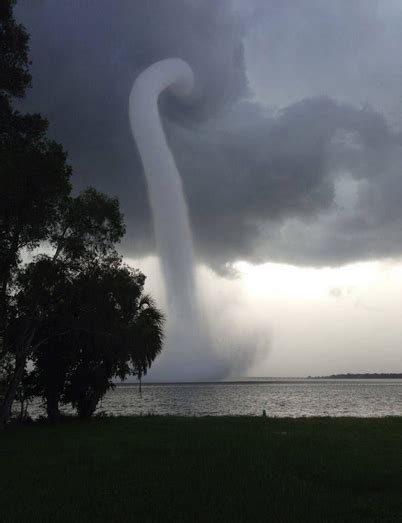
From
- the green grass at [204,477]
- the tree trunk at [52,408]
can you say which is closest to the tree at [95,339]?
the tree trunk at [52,408]

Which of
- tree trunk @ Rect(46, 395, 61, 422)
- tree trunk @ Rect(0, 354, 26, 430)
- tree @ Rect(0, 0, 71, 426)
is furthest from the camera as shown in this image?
tree trunk @ Rect(46, 395, 61, 422)

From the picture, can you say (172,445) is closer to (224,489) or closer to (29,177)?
(224,489)

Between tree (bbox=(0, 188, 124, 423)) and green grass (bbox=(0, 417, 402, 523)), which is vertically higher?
tree (bbox=(0, 188, 124, 423))

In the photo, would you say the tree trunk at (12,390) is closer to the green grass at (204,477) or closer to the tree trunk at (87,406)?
the green grass at (204,477)

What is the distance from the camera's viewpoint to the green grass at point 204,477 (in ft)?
37.4

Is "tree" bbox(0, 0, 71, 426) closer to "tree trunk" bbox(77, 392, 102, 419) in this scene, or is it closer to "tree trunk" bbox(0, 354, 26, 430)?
"tree trunk" bbox(0, 354, 26, 430)

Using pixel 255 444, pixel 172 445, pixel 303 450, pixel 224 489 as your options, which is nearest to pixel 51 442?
pixel 172 445

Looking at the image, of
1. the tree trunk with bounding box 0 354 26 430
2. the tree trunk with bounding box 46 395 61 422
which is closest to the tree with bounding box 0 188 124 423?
the tree trunk with bounding box 0 354 26 430

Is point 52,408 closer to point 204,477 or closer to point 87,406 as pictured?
point 87,406

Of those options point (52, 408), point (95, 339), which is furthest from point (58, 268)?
point (52, 408)

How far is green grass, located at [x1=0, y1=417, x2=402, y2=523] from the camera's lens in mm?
11414

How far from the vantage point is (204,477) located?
14.8 metres

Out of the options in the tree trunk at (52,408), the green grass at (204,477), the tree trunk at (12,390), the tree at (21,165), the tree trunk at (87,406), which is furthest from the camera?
the tree trunk at (87,406)

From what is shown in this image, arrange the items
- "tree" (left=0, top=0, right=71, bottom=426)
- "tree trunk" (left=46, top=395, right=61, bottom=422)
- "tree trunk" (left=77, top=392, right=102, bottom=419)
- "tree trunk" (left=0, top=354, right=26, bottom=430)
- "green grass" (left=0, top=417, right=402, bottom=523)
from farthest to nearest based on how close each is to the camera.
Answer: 1. "tree trunk" (left=77, top=392, right=102, bottom=419)
2. "tree trunk" (left=46, top=395, right=61, bottom=422)
3. "tree trunk" (left=0, top=354, right=26, bottom=430)
4. "tree" (left=0, top=0, right=71, bottom=426)
5. "green grass" (left=0, top=417, right=402, bottom=523)
